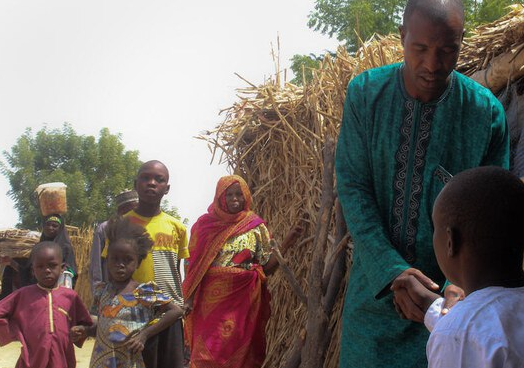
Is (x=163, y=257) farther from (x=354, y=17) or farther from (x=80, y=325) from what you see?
(x=354, y=17)

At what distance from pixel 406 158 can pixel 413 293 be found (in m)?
0.68

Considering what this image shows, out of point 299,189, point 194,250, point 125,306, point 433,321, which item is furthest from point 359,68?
point 433,321


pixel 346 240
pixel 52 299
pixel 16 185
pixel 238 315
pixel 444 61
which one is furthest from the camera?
pixel 16 185

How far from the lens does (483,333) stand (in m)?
1.85

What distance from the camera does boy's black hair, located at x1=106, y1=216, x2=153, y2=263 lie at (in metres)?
5.72

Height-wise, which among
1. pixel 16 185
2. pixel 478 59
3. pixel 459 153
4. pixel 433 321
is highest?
Result: pixel 478 59

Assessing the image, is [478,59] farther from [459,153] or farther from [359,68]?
[459,153]

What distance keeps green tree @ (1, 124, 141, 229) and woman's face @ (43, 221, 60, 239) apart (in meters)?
27.4

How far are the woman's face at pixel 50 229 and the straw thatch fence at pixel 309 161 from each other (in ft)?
5.54

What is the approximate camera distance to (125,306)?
535 centimetres

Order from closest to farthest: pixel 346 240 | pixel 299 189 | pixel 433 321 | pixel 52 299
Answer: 1. pixel 433 321
2. pixel 346 240
3. pixel 52 299
4. pixel 299 189

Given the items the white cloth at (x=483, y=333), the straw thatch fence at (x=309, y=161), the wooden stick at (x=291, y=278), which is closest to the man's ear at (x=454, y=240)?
the white cloth at (x=483, y=333)

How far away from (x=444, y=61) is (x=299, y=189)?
398cm

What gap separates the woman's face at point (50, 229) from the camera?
25.6ft
